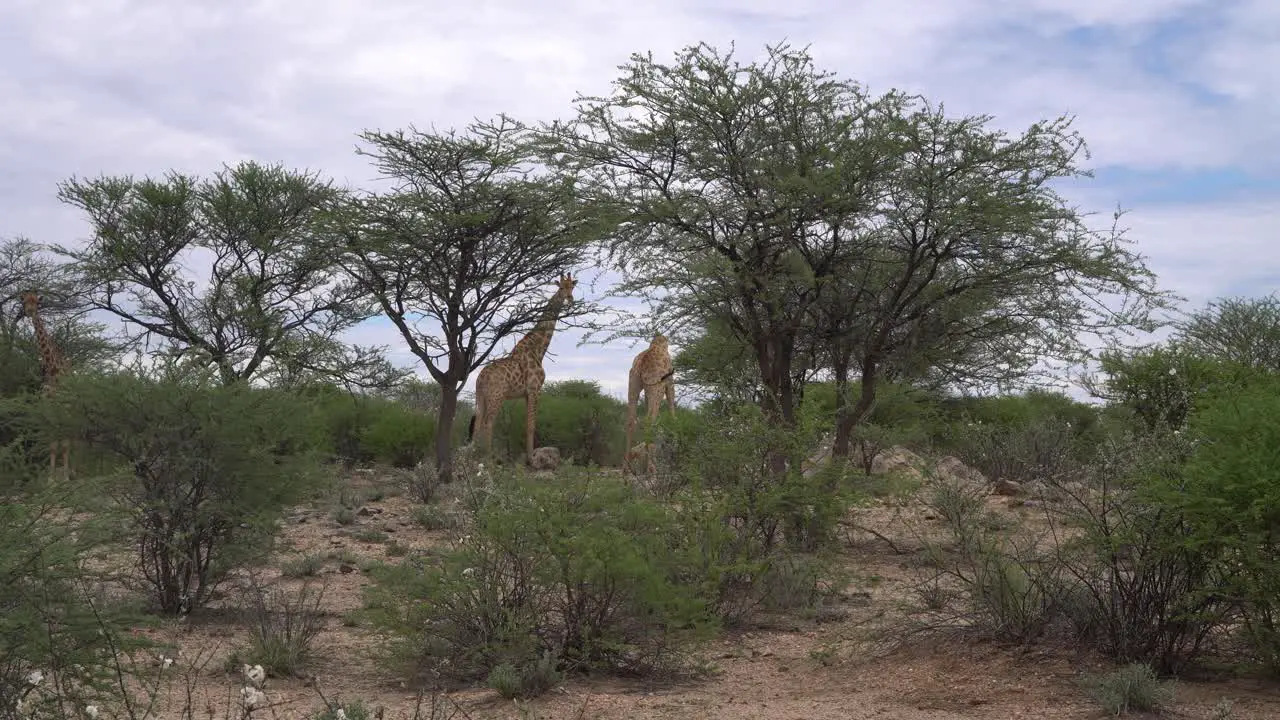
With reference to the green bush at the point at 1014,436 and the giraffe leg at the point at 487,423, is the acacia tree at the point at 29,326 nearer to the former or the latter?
the giraffe leg at the point at 487,423

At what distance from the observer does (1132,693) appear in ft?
20.5

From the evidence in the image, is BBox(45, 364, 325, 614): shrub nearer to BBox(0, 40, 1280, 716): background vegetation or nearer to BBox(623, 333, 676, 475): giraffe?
BBox(0, 40, 1280, 716): background vegetation

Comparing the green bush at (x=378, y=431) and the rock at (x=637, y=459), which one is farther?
the green bush at (x=378, y=431)

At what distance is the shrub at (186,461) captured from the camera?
9.13m

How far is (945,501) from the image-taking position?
8.49m

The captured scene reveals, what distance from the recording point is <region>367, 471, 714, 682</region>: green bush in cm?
713

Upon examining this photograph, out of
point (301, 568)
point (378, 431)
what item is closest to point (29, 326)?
point (378, 431)

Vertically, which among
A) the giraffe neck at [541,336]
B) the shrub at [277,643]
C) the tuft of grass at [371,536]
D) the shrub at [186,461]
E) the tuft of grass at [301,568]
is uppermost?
the giraffe neck at [541,336]

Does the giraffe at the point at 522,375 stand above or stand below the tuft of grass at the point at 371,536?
above

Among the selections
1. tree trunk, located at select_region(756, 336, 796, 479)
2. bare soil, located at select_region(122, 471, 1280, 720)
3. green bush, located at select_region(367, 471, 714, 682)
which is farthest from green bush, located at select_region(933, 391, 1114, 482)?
green bush, located at select_region(367, 471, 714, 682)

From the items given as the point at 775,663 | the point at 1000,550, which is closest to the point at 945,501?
the point at 1000,550

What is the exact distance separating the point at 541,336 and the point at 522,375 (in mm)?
783

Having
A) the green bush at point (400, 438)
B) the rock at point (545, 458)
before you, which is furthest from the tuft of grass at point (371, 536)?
the green bush at point (400, 438)

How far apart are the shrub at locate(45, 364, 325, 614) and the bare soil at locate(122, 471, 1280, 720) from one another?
1.70 ft
